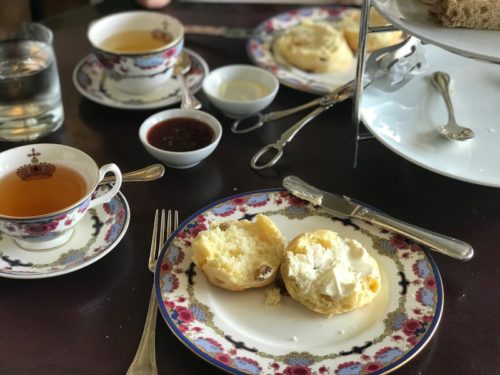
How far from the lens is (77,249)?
844mm

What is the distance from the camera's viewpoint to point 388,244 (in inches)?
33.2

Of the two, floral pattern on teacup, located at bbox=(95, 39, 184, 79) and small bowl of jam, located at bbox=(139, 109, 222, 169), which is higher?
floral pattern on teacup, located at bbox=(95, 39, 184, 79)

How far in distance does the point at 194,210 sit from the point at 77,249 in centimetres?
19


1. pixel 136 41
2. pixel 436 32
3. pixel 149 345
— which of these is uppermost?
pixel 436 32

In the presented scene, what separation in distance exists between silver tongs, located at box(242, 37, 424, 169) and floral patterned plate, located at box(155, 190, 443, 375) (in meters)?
0.26

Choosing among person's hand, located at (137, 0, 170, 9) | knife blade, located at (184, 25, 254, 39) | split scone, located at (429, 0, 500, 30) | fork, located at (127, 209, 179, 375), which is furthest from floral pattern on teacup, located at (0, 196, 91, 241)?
person's hand, located at (137, 0, 170, 9)

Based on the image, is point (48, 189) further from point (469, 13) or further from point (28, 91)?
point (469, 13)

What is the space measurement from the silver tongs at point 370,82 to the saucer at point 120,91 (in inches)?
5.8

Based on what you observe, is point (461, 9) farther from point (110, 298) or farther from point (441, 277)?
point (110, 298)

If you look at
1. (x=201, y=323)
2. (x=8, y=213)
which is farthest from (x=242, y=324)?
(x=8, y=213)

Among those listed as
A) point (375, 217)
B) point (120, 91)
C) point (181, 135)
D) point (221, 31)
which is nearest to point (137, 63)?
point (120, 91)

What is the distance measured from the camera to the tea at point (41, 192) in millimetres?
851

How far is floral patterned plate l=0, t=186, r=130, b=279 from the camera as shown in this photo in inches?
31.7

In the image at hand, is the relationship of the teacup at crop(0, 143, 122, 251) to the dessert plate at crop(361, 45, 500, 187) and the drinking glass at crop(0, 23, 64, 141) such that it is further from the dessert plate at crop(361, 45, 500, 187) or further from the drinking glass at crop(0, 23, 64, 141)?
the dessert plate at crop(361, 45, 500, 187)
